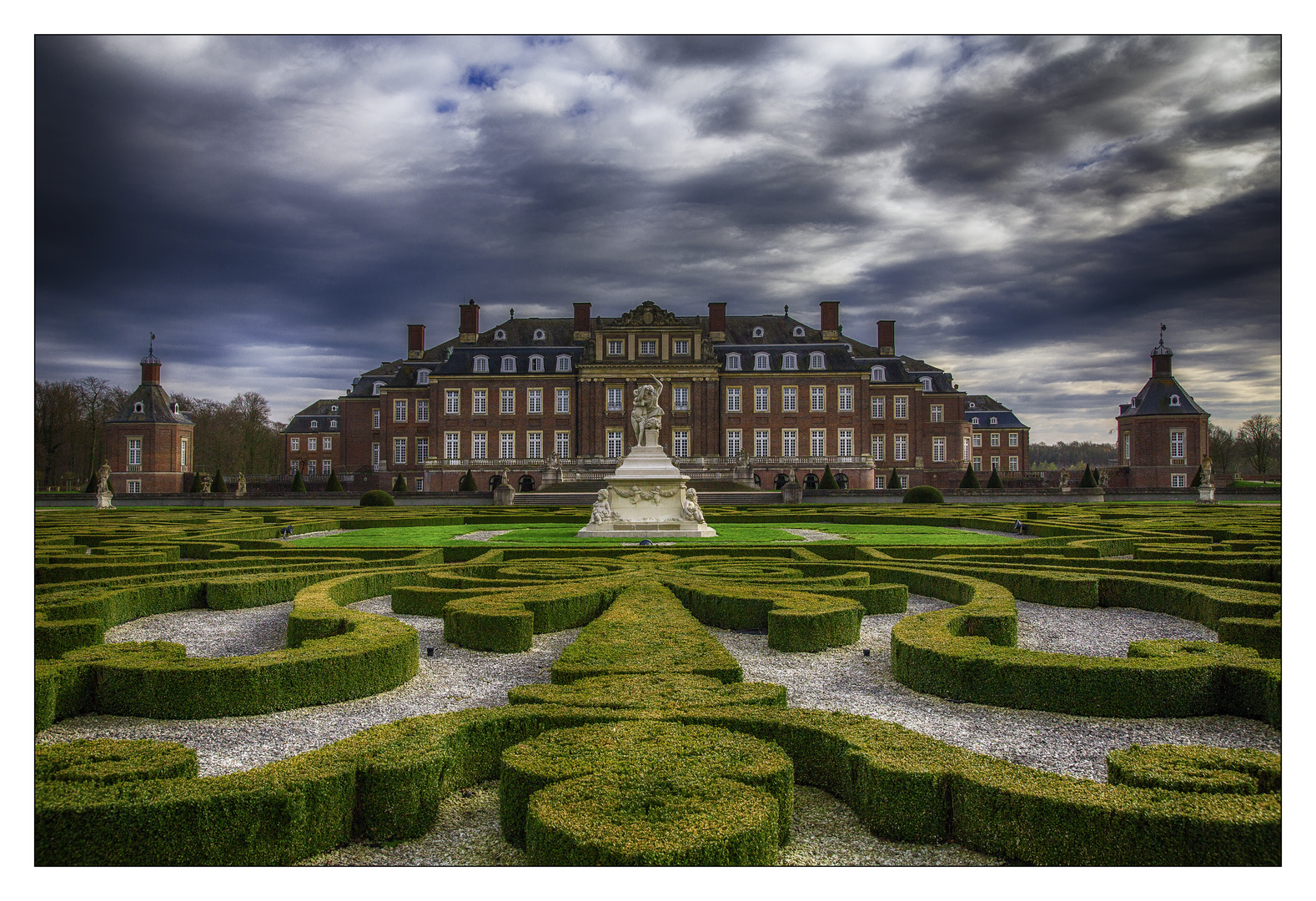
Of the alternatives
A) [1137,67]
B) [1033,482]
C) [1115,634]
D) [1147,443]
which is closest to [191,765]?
[1137,67]

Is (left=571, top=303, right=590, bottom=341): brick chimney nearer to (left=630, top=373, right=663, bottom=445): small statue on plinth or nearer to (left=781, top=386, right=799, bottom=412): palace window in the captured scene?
(left=781, top=386, right=799, bottom=412): palace window

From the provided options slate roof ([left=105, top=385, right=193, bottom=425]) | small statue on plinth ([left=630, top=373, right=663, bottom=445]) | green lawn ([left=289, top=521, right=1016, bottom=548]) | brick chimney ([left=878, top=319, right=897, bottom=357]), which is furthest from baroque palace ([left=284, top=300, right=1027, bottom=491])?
small statue on plinth ([left=630, top=373, right=663, bottom=445])

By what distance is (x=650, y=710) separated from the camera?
352cm

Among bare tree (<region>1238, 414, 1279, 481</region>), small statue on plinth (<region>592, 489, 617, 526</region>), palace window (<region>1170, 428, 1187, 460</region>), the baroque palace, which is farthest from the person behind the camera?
the baroque palace

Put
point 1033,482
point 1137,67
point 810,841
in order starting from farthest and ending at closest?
point 1033,482, point 1137,67, point 810,841

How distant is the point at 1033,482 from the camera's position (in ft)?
142

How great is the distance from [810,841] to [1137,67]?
13.2ft

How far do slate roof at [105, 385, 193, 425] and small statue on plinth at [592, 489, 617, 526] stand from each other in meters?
35.3

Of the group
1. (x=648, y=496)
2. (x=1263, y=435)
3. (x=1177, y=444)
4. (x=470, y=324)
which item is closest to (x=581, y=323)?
(x=470, y=324)

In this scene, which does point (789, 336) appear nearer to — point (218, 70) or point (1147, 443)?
point (1147, 443)

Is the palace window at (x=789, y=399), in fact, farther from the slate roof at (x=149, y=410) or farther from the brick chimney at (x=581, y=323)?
the slate roof at (x=149, y=410)

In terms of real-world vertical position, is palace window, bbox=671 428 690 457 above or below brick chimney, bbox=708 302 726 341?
below

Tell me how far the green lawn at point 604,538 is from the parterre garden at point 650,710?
12.5 ft

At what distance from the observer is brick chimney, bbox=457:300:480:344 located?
170 feet
